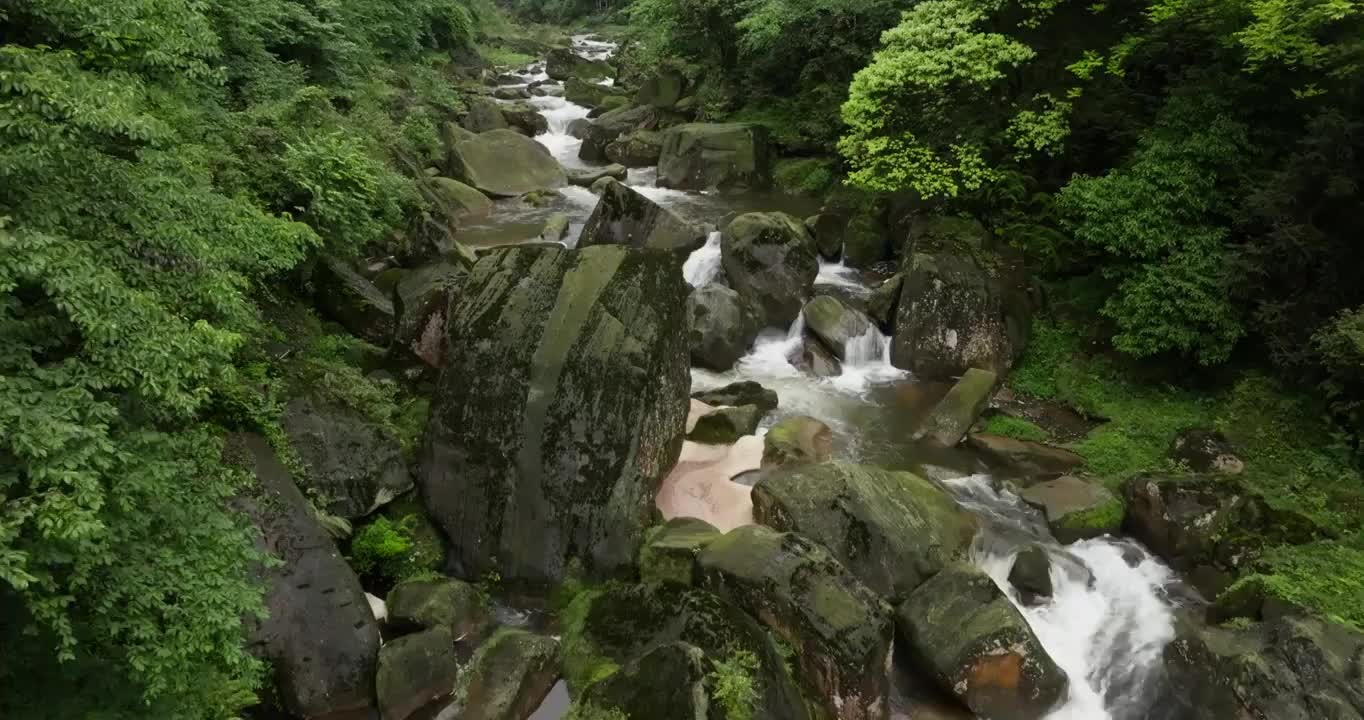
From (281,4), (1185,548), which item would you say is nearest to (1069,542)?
(1185,548)

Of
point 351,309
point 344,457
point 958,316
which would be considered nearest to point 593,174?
point 351,309

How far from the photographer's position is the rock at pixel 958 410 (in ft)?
50.2

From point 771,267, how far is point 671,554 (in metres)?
9.85

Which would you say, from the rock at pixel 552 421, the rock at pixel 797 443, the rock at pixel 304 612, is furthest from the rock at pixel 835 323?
the rock at pixel 304 612

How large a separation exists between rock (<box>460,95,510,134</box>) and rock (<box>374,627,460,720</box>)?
988 inches

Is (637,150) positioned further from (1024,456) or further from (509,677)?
(509,677)

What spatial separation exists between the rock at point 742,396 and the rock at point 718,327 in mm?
1242

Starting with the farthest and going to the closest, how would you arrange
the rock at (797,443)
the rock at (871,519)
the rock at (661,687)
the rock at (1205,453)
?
the rock at (797,443) → the rock at (1205,453) → the rock at (871,519) → the rock at (661,687)

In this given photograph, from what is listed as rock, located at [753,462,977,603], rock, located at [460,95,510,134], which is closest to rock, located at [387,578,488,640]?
rock, located at [753,462,977,603]

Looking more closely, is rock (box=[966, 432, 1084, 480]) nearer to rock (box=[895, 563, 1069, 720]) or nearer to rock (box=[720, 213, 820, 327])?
rock (box=[895, 563, 1069, 720])

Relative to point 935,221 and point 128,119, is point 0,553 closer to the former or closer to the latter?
point 128,119

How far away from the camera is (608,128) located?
1298 inches

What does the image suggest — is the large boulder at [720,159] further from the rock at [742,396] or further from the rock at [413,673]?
the rock at [413,673]

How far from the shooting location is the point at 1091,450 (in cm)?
1466
